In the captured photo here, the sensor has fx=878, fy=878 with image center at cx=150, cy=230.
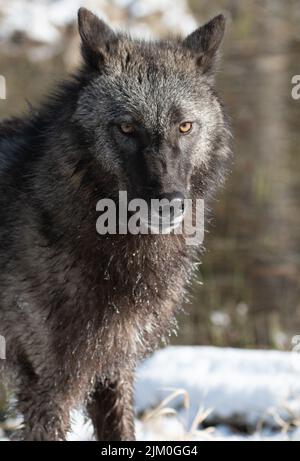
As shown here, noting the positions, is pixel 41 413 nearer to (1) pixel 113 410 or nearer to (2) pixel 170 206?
(1) pixel 113 410

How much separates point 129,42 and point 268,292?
5.36m

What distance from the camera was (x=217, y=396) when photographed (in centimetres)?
579

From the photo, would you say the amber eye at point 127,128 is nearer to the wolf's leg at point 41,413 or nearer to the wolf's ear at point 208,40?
the wolf's ear at point 208,40

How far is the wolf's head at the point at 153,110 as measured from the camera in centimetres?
397

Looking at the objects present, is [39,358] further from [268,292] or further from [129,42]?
[268,292]

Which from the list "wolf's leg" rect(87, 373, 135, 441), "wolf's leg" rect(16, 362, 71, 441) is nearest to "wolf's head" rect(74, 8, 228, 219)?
"wolf's leg" rect(16, 362, 71, 441)

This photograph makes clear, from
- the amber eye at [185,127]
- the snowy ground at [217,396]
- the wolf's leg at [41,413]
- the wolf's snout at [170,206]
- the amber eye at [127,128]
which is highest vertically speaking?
the amber eye at [185,127]

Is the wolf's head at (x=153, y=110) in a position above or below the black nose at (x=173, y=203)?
above

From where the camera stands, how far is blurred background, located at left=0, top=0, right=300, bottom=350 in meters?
8.65

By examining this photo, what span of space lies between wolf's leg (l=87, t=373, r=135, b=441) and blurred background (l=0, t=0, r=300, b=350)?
68 cm

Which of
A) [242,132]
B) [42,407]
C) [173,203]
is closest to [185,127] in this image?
[173,203]

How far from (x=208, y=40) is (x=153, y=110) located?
2.36ft

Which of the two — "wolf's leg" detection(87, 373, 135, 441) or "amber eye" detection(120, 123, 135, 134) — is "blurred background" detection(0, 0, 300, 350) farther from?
"amber eye" detection(120, 123, 135, 134)

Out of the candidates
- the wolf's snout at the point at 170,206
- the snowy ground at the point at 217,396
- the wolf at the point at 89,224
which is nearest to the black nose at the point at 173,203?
the wolf's snout at the point at 170,206
